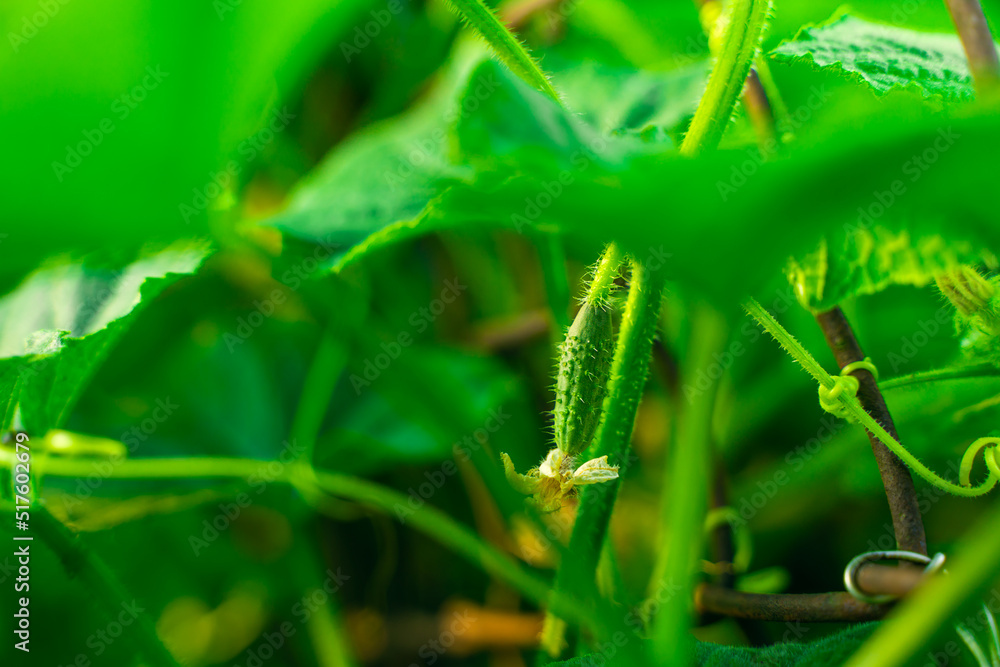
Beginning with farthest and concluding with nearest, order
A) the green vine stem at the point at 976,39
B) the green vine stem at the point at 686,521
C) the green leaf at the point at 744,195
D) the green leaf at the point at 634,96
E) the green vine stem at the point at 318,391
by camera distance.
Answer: the green vine stem at the point at 318,391 < the green leaf at the point at 634,96 < the green vine stem at the point at 686,521 < the green vine stem at the point at 976,39 < the green leaf at the point at 744,195

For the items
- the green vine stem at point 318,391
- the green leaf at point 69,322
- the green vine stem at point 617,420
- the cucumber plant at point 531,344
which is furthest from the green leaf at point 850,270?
the green vine stem at point 318,391

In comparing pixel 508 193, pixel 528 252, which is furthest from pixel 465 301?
pixel 508 193

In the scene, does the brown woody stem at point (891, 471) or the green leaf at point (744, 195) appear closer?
the green leaf at point (744, 195)

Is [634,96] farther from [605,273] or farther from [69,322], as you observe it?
[69,322]

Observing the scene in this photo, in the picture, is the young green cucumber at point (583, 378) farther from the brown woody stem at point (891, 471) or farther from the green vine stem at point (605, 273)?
the brown woody stem at point (891, 471)

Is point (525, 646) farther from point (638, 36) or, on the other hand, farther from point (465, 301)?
point (638, 36)

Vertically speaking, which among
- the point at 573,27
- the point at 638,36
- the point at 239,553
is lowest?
the point at 239,553

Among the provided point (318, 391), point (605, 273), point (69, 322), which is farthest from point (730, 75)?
point (318, 391)
